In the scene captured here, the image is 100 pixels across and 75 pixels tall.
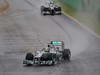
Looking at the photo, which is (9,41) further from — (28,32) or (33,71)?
(33,71)

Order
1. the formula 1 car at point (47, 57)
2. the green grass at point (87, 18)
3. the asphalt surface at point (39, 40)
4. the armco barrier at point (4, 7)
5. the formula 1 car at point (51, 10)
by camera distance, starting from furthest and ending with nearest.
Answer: the armco barrier at point (4, 7) < the formula 1 car at point (51, 10) < the green grass at point (87, 18) < the formula 1 car at point (47, 57) < the asphalt surface at point (39, 40)

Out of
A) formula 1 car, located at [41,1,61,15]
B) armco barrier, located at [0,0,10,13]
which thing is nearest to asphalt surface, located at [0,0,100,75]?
formula 1 car, located at [41,1,61,15]

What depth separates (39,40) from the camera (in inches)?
1425

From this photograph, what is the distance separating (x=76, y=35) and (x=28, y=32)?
469 cm

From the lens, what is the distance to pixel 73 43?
34.3 meters

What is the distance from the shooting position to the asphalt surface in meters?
23.5

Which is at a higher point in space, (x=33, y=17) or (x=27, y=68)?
(x=33, y=17)

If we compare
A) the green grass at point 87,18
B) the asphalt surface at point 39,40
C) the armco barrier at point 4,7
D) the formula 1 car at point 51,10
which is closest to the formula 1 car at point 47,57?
the asphalt surface at point 39,40

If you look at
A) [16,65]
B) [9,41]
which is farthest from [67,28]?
[16,65]

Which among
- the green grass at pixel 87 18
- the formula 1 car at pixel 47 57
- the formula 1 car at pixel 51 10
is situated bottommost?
the formula 1 car at pixel 47 57

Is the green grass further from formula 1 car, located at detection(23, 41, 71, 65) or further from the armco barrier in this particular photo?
formula 1 car, located at detection(23, 41, 71, 65)

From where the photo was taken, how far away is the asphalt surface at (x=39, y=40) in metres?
23.5

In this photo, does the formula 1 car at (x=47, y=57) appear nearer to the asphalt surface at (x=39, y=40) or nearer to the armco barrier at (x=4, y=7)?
the asphalt surface at (x=39, y=40)

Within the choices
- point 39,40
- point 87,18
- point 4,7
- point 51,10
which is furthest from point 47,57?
point 4,7
